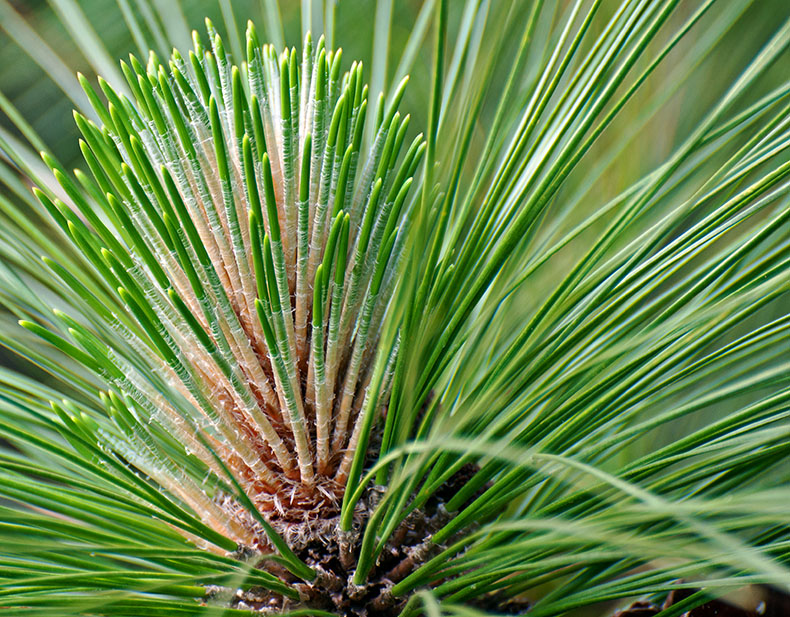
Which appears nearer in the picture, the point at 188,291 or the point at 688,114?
the point at 188,291

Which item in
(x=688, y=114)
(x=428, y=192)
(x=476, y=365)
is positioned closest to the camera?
(x=428, y=192)

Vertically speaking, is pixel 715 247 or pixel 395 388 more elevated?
pixel 715 247

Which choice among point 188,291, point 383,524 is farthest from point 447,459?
point 188,291

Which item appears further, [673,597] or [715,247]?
[715,247]

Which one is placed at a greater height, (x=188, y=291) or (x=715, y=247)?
(x=715, y=247)

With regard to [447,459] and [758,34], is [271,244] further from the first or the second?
[758,34]

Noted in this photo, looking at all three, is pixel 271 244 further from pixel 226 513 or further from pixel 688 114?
pixel 688 114

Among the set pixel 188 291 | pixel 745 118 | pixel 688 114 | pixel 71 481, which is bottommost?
pixel 71 481

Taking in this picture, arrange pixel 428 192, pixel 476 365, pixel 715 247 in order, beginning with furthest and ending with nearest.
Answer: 1. pixel 715 247
2. pixel 476 365
3. pixel 428 192

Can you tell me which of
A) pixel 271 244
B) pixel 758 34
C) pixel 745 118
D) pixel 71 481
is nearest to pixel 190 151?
pixel 271 244
